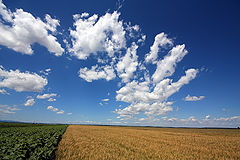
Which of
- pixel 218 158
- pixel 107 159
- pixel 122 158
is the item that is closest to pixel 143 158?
pixel 122 158

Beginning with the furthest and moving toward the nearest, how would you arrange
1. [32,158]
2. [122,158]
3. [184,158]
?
[184,158], [122,158], [32,158]

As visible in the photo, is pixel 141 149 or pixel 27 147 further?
pixel 141 149

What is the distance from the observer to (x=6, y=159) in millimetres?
6027

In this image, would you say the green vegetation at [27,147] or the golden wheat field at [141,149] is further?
the golden wheat field at [141,149]

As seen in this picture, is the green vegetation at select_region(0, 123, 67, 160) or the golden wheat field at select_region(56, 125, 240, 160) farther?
the golden wheat field at select_region(56, 125, 240, 160)

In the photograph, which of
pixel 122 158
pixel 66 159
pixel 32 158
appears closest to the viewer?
pixel 32 158

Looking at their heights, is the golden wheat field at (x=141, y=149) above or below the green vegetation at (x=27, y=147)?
below

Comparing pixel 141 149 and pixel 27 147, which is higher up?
pixel 27 147

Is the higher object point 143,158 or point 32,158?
point 32,158

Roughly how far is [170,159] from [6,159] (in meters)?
11.0

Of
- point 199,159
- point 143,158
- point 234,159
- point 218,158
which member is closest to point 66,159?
point 143,158

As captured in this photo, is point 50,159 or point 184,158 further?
point 184,158

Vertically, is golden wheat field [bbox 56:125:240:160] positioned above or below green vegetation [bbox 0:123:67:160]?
below

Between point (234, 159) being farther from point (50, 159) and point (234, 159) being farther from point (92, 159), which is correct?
point (50, 159)
